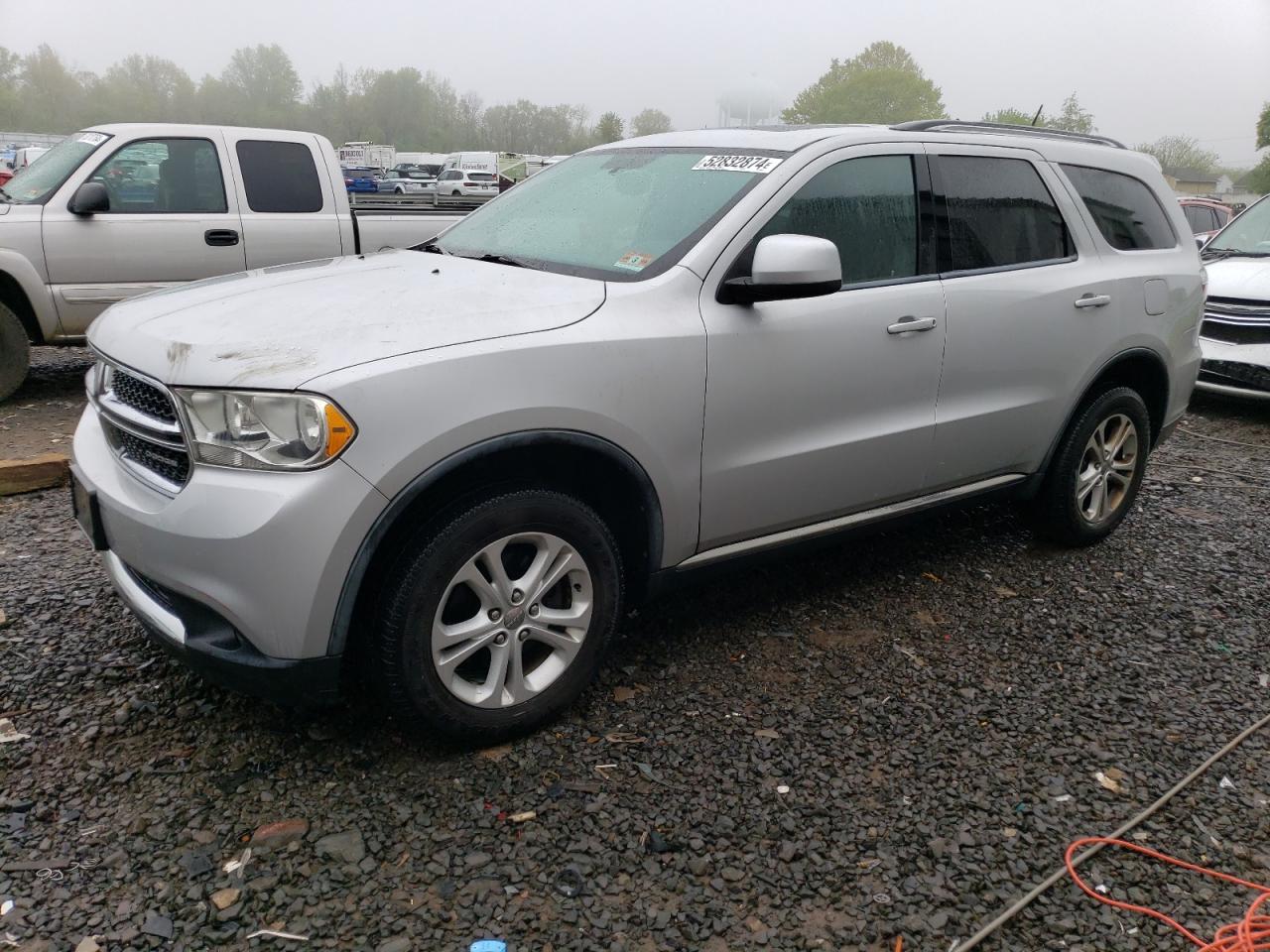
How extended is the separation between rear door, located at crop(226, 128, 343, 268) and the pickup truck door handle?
0.08m

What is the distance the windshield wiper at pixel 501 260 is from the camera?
10.8 feet

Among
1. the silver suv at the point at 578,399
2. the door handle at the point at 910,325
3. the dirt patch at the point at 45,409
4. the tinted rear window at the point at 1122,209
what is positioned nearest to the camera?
the silver suv at the point at 578,399

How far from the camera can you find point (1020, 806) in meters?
2.74

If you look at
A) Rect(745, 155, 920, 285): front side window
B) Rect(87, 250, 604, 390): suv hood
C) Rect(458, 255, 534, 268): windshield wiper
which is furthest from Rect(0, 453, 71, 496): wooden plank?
Rect(745, 155, 920, 285): front side window

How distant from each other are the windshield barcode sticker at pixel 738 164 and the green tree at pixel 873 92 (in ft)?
333

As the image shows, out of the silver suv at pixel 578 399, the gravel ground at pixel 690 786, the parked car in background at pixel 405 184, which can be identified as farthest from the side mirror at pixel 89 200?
the parked car in background at pixel 405 184

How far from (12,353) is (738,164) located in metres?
5.37

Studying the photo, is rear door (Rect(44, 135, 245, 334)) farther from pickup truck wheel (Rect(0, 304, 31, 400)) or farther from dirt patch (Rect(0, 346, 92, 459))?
dirt patch (Rect(0, 346, 92, 459))

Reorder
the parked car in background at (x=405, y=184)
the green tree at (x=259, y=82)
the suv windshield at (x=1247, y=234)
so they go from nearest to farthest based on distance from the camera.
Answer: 1. the suv windshield at (x=1247, y=234)
2. the parked car in background at (x=405, y=184)
3. the green tree at (x=259, y=82)

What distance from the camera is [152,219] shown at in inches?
263

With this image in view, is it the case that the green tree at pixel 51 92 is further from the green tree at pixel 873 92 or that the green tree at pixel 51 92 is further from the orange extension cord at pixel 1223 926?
the orange extension cord at pixel 1223 926

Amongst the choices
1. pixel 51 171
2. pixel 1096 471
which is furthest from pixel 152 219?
pixel 1096 471

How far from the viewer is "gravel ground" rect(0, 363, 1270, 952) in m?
2.30

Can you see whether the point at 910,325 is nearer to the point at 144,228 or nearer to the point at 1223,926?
the point at 1223,926
